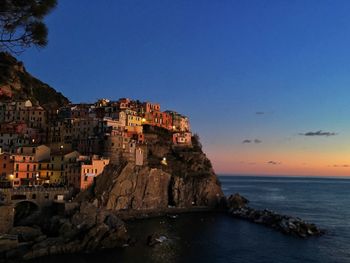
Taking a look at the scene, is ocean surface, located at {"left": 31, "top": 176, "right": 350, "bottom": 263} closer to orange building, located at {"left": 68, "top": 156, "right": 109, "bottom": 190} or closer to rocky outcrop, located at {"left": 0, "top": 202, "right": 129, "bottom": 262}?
rocky outcrop, located at {"left": 0, "top": 202, "right": 129, "bottom": 262}

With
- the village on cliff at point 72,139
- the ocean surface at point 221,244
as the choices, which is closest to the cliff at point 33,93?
the village on cliff at point 72,139

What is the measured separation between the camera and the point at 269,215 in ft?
254

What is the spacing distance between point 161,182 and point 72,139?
24991 millimetres

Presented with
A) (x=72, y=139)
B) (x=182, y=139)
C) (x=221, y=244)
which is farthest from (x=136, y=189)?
(x=182, y=139)

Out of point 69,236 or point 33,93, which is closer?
point 69,236

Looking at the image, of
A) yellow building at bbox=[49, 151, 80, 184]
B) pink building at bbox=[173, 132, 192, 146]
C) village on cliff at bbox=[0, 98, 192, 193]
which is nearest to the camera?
village on cliff at bbox=[0, 98, 192, 193]

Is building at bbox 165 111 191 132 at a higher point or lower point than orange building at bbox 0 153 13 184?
higher

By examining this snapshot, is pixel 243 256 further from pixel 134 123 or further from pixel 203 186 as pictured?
pixel 134 123

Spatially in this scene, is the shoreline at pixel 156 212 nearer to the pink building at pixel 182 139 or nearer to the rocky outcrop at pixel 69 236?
the rocky outcrop at pixel 69 236

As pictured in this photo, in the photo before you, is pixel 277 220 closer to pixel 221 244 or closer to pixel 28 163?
pixel 221 244

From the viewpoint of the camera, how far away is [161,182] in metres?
85.6

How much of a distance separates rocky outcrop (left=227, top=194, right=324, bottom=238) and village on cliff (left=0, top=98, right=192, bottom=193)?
74.4 feet

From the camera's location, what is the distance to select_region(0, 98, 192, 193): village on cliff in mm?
71312

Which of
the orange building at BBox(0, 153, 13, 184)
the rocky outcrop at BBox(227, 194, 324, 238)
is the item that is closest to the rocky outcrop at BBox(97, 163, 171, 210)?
the orange building at BBox(0, 153, 13, 184)
